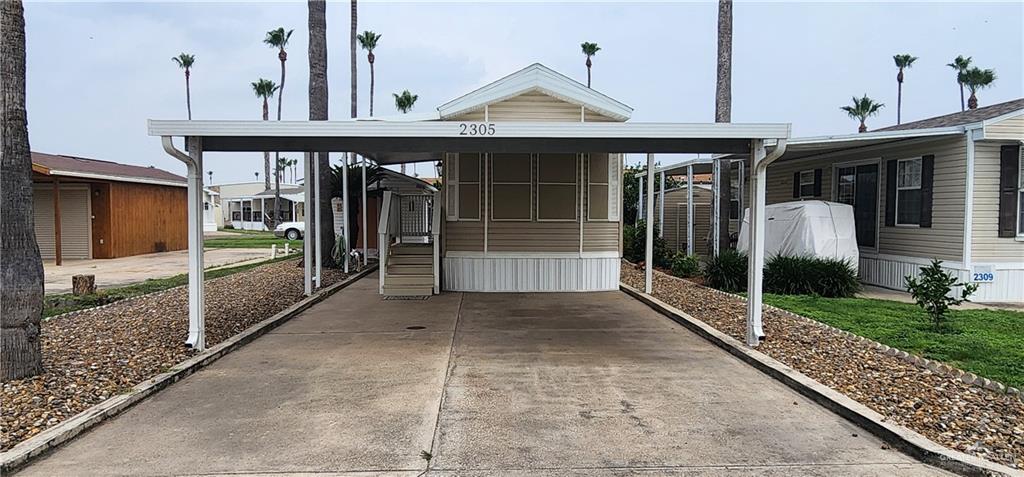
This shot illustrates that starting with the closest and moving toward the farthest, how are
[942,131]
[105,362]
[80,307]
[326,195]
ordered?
[105,362]
[80,307]
[942,131]
[326,195]

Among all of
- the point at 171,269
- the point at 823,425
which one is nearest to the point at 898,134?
the point at 823,425

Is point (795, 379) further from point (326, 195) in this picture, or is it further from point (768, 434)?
point (326, 195)

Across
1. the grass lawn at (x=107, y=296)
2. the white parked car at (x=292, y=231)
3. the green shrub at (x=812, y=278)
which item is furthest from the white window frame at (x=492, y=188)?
the white parked car at (x=292, y=231)

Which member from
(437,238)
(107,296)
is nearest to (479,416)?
(437,238)

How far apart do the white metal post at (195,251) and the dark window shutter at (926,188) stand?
1126 cm

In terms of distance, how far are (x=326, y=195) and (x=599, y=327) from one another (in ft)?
26.7

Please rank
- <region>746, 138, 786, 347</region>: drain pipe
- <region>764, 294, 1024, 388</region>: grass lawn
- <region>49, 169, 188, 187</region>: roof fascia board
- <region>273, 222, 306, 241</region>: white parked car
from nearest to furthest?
<region>764, 294, 1024, 388</region>: grass lawn → <region>746, 138, 786, 347</region>: drain pipe → <region>49, 169, 188, 187</region>: roof fascia board → <region>273, 222, 306, 241</region>: white parked car

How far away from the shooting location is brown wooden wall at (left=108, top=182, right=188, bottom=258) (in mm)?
18859

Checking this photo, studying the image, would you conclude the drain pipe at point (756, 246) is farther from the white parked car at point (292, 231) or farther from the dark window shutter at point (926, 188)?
the white parked car at point (292, 231)

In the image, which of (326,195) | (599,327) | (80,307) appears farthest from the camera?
(326,195)

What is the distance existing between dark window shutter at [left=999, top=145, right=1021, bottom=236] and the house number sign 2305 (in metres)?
8.98

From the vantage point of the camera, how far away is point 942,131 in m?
10.2

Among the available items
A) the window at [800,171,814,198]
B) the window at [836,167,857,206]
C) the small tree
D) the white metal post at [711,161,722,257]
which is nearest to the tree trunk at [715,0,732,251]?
the white metal post at [711,161,722,257]

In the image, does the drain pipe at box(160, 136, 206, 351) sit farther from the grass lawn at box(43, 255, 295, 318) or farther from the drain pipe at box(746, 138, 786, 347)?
the drain pipe at box(746, 138, 786, 347)
